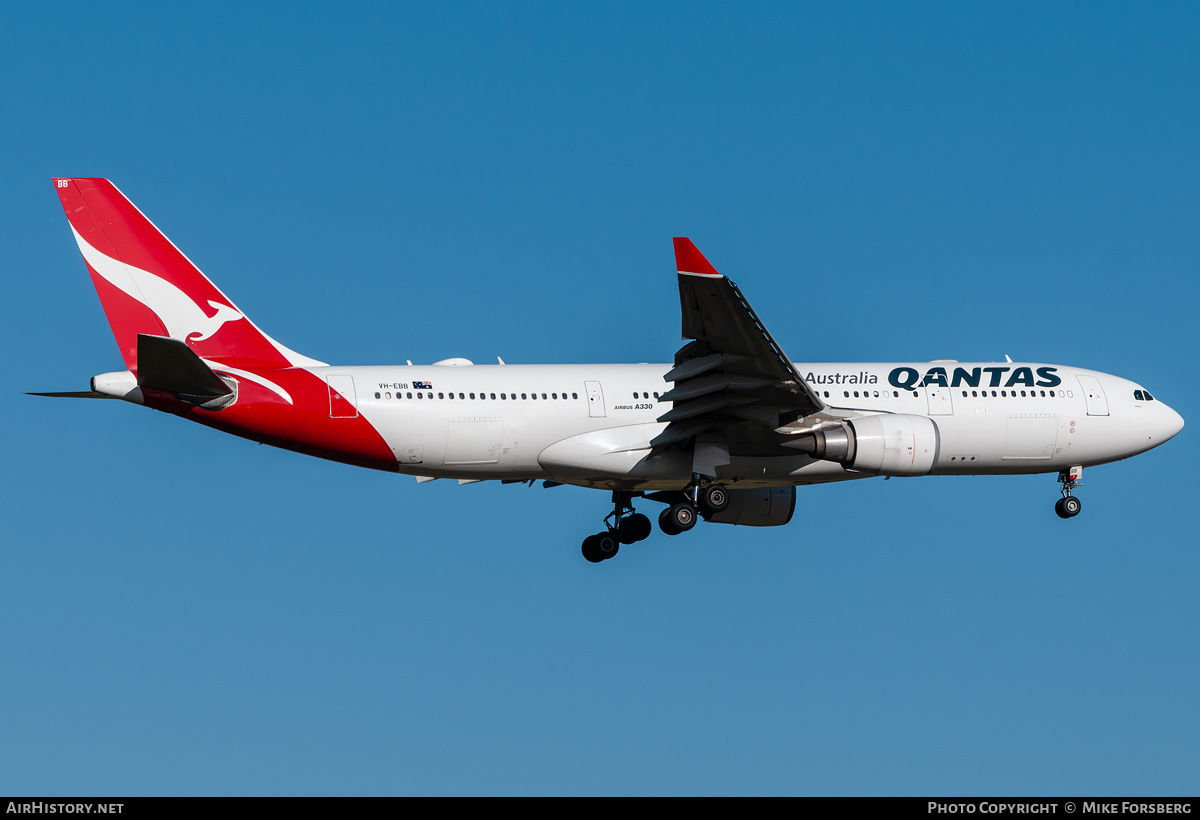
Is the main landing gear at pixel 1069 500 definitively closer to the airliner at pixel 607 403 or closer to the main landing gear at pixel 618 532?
the airliner at pixel 607 403

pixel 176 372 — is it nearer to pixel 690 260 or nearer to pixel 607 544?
pixel 690 260

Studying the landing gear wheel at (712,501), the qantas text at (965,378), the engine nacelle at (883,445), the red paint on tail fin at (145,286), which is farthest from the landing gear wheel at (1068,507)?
the red paint on tail fin at (145,286)

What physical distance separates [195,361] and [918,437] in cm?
1747

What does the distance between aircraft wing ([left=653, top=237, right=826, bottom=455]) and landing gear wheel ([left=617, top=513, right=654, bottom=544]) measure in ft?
16.3

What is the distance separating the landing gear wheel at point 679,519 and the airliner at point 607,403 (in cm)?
5

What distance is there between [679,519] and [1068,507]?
1173 centimetres

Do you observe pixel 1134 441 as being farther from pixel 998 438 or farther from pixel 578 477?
pixel 578 477

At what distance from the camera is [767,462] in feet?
116

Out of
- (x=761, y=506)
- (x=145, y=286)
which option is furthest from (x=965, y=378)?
(x=145, y=286)

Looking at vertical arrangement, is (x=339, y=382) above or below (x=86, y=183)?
below

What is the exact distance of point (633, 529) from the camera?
39.0 metres

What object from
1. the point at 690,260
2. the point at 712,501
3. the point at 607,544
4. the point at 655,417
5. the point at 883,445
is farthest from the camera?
the point at 607,544

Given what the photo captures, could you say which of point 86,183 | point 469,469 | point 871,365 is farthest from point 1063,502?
point 86,183

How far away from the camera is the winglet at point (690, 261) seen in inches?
1137
